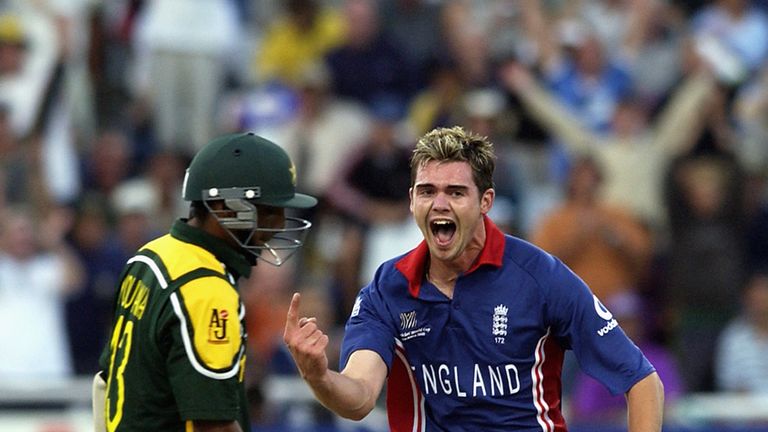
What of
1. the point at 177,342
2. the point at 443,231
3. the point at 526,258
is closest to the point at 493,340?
the point at 526,258

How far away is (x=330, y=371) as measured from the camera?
5.23 meters

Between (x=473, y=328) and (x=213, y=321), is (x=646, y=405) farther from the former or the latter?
(x=213, y=321)

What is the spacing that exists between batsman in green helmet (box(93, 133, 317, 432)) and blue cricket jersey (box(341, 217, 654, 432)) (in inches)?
20.8

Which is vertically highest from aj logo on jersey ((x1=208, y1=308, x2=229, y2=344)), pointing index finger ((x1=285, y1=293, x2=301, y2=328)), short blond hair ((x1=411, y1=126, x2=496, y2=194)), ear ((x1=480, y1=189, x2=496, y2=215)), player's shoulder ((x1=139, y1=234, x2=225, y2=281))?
short blond hair ((x1=411, y1=126, x2=496, y2=194))

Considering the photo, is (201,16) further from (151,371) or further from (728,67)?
(151,371)

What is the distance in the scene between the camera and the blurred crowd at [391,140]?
1089 centimetres

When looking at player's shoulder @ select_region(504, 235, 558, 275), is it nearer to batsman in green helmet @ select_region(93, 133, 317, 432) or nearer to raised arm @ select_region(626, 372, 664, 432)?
raised arm @ select_region(626, 372, 664, 432)

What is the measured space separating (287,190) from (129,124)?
7.10m

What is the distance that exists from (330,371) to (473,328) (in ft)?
2.20

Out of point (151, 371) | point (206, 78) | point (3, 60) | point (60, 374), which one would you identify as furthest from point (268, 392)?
point (151, 371)

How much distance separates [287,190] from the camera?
5.69 m

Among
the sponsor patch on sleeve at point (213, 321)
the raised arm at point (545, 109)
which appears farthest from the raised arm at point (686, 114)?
the sponsor patch on sleeve at point (213, 321)

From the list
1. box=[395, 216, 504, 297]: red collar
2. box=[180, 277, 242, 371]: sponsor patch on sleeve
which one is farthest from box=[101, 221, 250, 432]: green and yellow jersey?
box=[395, 216, 504, 297]: red collar

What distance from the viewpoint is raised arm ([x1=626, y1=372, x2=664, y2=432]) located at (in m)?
5.41
